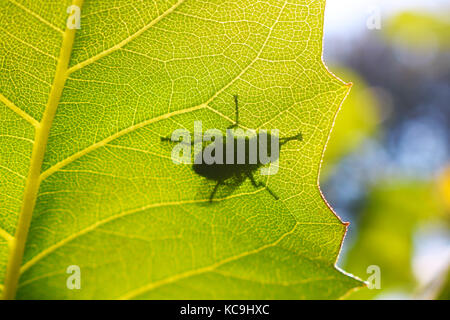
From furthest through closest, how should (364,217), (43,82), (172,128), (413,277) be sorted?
(364,217)
(413,277)
(172,128)
(43,82)

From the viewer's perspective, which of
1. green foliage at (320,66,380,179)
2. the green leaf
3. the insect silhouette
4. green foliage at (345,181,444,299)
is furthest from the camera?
green foliage at (320,66,380,179)

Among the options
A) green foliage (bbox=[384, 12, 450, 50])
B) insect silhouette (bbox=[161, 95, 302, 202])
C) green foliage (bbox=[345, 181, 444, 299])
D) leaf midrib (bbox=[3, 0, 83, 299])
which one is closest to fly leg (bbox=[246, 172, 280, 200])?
insect silhouette (bbox=[161, 95, 302, 202])

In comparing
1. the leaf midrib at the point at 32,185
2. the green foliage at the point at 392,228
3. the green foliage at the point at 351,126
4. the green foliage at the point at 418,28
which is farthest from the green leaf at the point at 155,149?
the green foliage at the point at 418,28

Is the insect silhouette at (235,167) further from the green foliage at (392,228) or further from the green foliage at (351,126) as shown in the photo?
the green foliage at (351,126)

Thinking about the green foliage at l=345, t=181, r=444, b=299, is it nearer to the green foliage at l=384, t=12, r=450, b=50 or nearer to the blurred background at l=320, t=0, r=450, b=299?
the blurred background at l=320, t=0, r=450, b=299

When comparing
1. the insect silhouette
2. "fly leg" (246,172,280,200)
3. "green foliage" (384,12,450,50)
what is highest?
"green foliage" (384,12,450,50)
